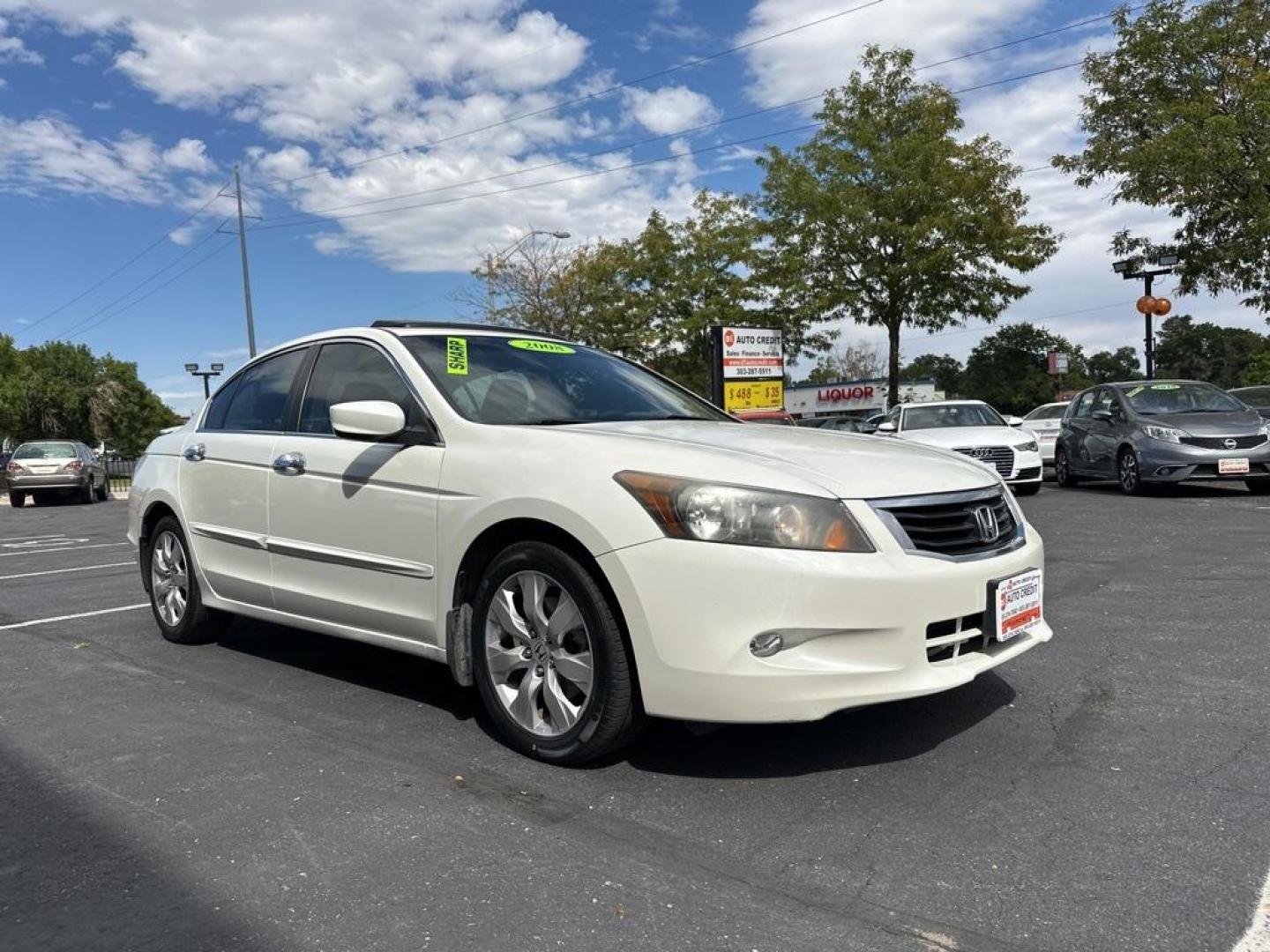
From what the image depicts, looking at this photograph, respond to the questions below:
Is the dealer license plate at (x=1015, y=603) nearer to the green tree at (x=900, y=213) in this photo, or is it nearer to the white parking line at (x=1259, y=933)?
the white parking line at (x=1259, y=933)

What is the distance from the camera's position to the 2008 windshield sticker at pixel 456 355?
4.18 m

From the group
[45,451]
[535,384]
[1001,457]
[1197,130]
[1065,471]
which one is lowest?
[1065,471]

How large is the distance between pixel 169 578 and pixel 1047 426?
56.5 feet

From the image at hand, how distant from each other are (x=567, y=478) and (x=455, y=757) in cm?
111

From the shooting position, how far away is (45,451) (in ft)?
75.5

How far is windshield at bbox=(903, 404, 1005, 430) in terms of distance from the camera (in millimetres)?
14148

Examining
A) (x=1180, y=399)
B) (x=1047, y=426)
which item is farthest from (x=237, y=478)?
(x=1047, y=426)

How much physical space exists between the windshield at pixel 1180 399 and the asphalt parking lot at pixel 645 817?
28.8ft

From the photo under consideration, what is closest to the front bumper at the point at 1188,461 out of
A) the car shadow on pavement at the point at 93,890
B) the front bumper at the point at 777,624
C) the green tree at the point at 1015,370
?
the front bumper at the point at 777,624

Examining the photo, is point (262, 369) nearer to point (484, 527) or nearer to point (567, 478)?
point (484, 527)

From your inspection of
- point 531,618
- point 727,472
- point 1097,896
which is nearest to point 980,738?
point 1097,896

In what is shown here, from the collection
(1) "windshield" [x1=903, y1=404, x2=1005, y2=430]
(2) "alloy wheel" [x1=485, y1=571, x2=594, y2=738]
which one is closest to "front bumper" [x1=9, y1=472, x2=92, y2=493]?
(1) "windshield" [x1=903, y1=404, x2=1005, y2=430]

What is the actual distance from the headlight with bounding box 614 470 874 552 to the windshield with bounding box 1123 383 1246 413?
11.5 metres

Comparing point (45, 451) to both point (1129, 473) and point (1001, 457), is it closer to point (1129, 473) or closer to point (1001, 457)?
point (1001, 457)
